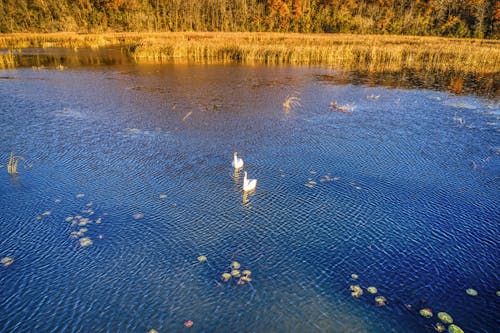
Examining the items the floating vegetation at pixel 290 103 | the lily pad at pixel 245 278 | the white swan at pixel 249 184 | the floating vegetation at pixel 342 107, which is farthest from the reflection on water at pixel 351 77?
the lily pad at pixel 245 278

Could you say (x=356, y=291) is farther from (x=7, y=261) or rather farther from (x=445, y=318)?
(x=7, y=261)

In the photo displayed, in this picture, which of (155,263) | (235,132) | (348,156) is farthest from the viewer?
(235,132)

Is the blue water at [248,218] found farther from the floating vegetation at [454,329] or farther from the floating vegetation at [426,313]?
the floating vegetation at [454,329]

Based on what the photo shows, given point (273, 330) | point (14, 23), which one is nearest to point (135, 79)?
point (273, 330)

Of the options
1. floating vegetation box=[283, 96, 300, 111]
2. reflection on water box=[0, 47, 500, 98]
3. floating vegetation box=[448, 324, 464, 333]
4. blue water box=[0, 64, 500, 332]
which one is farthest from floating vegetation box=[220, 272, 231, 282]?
floating vegetation box=[283, 96, 300, 111]

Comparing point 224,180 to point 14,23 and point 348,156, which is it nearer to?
point 348,156

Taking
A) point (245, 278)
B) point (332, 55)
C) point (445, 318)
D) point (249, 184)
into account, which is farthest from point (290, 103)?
point (332, 55)
